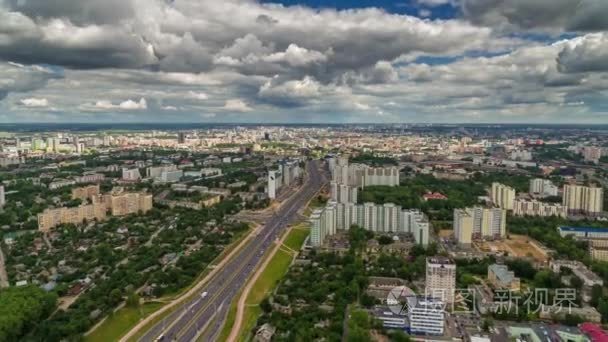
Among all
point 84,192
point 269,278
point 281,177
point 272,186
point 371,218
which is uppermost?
point 281,177

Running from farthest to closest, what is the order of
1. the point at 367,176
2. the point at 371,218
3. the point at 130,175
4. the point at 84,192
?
the point at 130,175, the point at 367,176, the point at 84,192, the point at 371,218

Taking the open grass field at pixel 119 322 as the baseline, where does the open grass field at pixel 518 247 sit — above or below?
above

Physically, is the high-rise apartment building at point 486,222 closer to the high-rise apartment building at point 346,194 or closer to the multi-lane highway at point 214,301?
the high-rise apartment building at point 346,194

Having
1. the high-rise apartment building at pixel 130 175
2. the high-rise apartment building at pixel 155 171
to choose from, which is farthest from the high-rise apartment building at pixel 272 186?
the high-rise apartment building at pixel 130 175

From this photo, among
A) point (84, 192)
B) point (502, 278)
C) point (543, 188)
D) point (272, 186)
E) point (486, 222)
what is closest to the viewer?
point (502, 278)

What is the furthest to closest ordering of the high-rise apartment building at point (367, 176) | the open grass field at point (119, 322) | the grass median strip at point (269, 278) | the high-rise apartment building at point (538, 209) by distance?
the high-rise apartment building at point (367, 176), the high-rise apartment building at point (538, 209), the grass median strip at point (269, 278), the open grass field at point (119, 322)

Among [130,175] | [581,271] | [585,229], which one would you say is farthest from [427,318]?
[130,175]

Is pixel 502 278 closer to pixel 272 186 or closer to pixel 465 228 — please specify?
pixel 465 228
